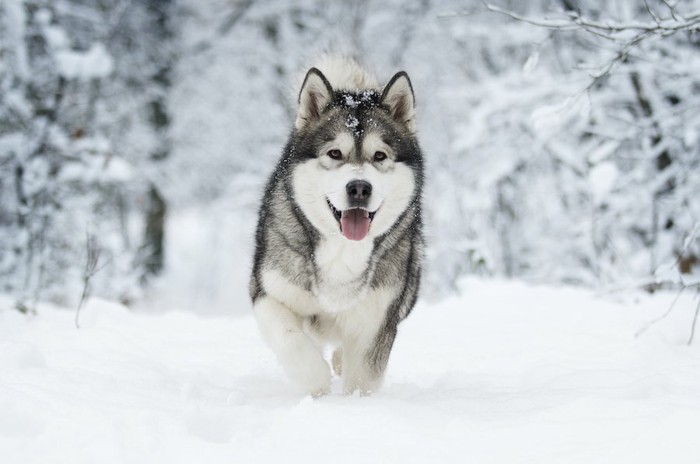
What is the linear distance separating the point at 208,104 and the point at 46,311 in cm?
881

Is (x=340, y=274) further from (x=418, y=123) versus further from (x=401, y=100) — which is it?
(x=418, y=123)

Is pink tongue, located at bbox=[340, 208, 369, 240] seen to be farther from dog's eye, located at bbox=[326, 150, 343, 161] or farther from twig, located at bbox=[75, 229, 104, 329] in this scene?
twig, located at bbox=[75, 229, 104, 329]

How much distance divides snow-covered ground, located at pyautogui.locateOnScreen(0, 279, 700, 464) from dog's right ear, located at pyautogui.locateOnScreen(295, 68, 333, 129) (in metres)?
1.29

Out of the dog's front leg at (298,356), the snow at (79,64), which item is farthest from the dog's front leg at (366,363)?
the snow at (79,64)

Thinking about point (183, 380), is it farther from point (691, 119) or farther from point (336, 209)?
point (691, 119)

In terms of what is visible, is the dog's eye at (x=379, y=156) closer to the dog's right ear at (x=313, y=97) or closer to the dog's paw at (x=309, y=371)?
the dog's right ear at (x=313, y=97)

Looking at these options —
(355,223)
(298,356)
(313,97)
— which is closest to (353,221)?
(355,223)

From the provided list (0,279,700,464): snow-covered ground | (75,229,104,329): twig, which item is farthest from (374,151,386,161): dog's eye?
(75,229,104,329): twig

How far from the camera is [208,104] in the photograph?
12547 mm

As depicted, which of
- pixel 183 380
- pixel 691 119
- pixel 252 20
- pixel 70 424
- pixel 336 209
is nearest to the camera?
pixel 70 424

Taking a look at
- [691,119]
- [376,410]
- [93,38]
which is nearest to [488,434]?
[376,410]

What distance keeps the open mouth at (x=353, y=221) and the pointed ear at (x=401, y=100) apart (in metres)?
0.65

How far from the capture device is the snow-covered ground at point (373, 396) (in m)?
1.86

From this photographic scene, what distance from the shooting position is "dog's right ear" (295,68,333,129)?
306 cm
